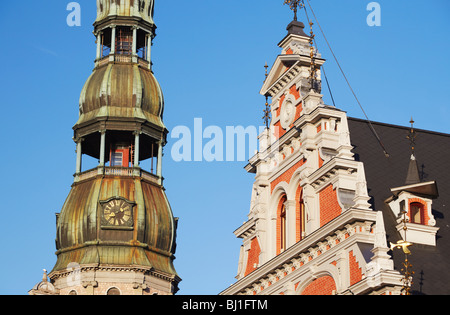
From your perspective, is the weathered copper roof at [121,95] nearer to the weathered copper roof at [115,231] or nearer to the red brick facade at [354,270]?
the weathered copper roof at [115,231]

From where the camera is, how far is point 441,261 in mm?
32750

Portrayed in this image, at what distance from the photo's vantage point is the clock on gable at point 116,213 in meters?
69.7

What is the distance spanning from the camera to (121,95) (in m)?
72.2

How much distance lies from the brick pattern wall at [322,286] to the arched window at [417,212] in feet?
9.85

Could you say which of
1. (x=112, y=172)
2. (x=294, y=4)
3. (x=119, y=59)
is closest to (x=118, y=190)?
(x=112, y=172)

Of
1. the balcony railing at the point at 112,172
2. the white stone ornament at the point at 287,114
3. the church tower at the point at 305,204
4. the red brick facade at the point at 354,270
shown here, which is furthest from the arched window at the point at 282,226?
the balcony railing at the point at 112,172

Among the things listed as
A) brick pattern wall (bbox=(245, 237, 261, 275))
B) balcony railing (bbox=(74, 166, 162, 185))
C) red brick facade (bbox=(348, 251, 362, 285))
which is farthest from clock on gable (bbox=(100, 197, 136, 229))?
red brick facade (bbox=(348, 251, 362, 285))

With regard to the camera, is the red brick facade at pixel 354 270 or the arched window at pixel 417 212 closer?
the red brick facade at pixel 354 270

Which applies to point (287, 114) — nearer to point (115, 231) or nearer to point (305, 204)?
point (305, 204)

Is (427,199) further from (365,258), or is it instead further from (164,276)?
(164,276)

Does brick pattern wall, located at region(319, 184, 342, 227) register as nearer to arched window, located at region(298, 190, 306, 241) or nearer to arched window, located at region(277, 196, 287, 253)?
arched window, located at region(298, 190, 306, 241)

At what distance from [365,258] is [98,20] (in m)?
46.0
